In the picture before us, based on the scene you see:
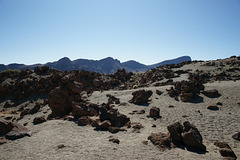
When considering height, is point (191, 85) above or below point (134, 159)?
above

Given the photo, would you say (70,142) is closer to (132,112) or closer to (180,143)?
(180,143)

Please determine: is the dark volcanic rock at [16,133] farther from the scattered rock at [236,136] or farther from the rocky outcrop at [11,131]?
the scattered rock at [236,136]

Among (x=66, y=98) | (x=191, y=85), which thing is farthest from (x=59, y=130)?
(x=191, y=85)

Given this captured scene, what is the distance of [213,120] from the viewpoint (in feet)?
36.9

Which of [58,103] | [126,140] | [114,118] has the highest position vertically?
[58,103]

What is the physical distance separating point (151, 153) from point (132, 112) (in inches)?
307

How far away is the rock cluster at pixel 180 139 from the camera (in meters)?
7.35

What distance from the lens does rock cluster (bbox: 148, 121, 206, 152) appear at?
7.35m

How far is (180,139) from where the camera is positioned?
784 cm

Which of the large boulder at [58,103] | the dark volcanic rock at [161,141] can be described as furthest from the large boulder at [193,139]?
the large boulder at [58,103]

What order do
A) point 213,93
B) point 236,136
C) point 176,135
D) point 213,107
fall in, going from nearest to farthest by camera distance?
point 176,135
point 236,136
point 213,107
point 213,93

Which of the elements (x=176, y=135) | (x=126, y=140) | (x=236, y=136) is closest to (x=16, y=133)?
(x=126, y=140)

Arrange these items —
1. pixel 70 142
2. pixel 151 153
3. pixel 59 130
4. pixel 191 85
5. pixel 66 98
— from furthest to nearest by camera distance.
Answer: pixel 191 85 → pixel 66 98 → pixel 59 130 → pixel 70 142 → pixel 151 153

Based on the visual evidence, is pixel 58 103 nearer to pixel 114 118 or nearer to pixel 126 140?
pixel 114 118
